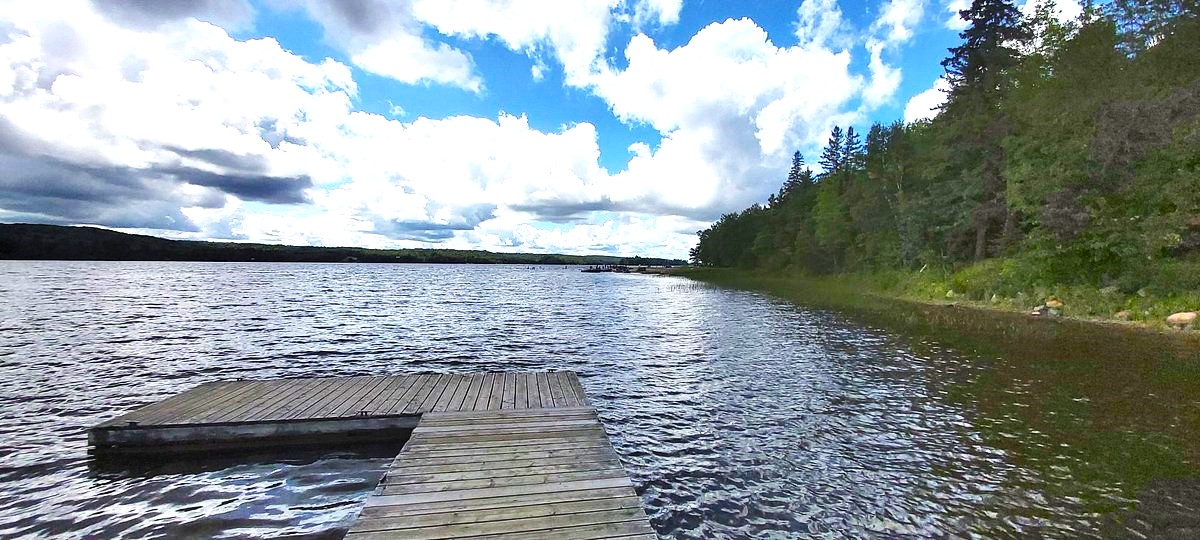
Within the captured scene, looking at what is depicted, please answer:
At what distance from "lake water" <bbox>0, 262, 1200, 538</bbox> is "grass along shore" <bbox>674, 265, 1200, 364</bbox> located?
8.24ft

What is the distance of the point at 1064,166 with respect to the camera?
28.6m

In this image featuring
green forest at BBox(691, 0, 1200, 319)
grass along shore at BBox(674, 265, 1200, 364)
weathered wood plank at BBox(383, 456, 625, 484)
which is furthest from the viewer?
green forest at BBox(691, 0, 1200, 319)

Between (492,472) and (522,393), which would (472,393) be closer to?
(522,393)

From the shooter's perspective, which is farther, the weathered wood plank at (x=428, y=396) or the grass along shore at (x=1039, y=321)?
the grass along shore at (x=1039, y=321)

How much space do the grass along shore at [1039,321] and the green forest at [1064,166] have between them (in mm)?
211

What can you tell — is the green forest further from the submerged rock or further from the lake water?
the lake water

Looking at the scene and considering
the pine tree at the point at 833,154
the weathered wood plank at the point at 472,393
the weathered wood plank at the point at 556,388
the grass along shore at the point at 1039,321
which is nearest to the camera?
the weathered wood plank at the point at 472,393

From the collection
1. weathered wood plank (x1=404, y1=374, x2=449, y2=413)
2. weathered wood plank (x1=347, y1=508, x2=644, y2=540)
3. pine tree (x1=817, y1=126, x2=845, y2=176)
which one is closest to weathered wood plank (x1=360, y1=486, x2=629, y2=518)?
weathered wood plank (x1=347, y1=508, x2=644, y2=540)

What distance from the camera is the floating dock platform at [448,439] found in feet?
18.5

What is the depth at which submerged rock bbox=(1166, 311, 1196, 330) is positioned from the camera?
69.7 feet

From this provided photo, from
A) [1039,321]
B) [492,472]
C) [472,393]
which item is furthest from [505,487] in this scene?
[1039,321]

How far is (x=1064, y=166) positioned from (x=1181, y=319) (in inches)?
414

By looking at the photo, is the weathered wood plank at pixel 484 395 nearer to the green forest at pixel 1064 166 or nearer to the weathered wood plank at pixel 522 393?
the weathered wood plank at pixel 522 393

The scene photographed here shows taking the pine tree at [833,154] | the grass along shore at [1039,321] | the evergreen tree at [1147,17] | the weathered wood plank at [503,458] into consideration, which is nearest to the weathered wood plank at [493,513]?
the weathered wood plank at [503,458]
